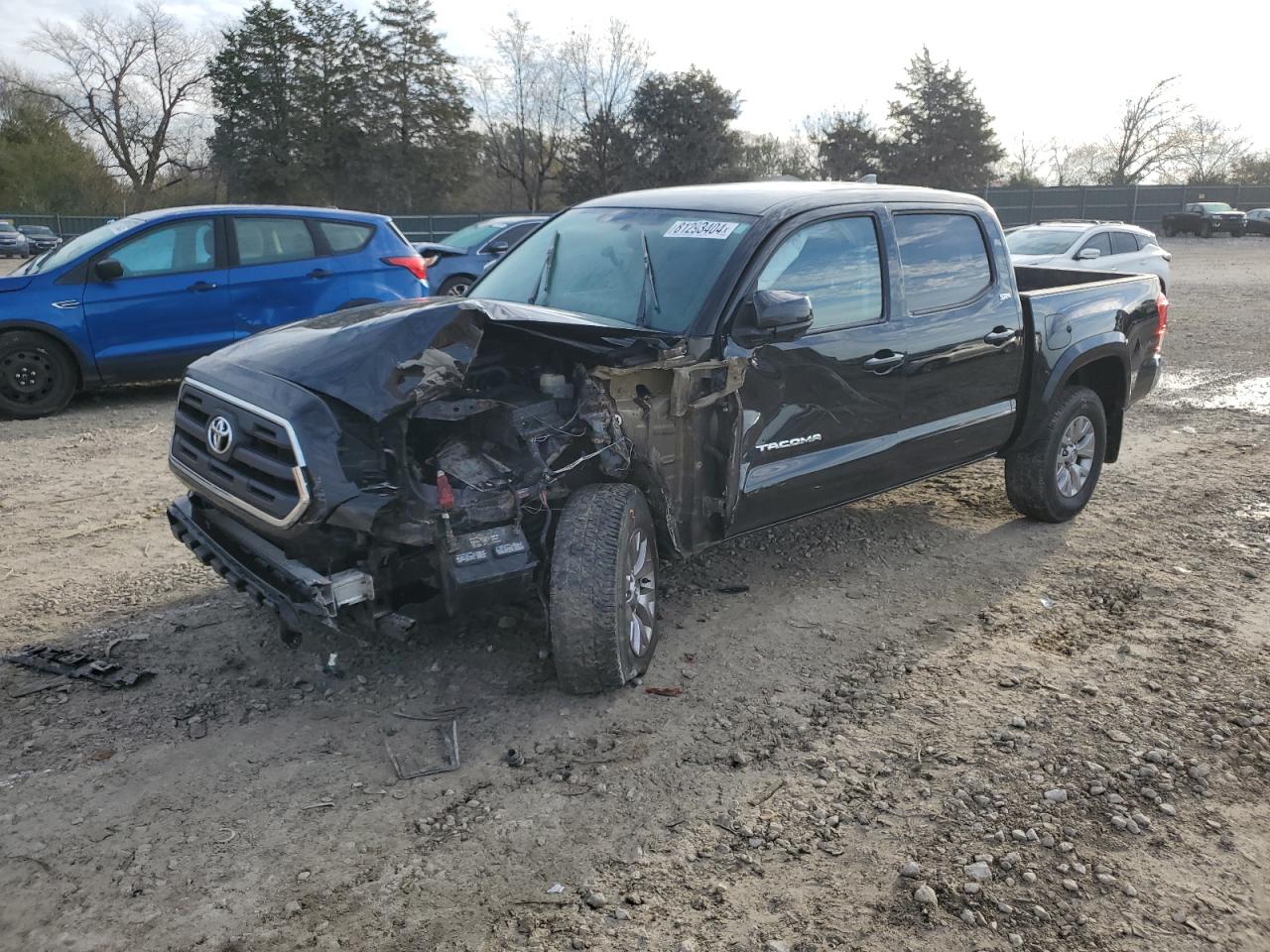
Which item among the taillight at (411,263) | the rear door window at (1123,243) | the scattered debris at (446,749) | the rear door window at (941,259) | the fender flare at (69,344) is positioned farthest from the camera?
the rear door window at (1123,243)

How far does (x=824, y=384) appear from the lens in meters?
4.51

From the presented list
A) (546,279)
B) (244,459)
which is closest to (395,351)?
(244,459)

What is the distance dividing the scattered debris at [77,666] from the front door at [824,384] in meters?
2.47

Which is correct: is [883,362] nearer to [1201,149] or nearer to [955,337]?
[955,337]

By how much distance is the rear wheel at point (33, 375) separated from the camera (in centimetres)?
825

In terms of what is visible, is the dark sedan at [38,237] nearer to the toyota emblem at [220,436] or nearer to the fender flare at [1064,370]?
the toyota emblem at [220,436]

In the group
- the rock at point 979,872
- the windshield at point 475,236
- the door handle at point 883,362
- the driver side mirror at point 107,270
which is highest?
the windshield at point 475,236

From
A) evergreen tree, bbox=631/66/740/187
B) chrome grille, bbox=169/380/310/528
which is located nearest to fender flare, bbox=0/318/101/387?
chrome grille, bbox=169/380/310/528

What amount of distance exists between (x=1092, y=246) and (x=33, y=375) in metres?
13.3

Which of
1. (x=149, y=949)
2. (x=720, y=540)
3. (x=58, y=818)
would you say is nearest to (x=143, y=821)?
(x=58, y=818)

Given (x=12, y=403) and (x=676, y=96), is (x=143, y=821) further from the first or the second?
(x=676, y=96)

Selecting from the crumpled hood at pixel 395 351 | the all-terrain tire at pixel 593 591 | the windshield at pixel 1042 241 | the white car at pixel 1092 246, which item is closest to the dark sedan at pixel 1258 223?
the white car at pixel 1092 246

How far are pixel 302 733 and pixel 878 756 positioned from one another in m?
2.02

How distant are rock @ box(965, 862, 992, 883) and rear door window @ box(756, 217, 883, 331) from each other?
236 centimetres
